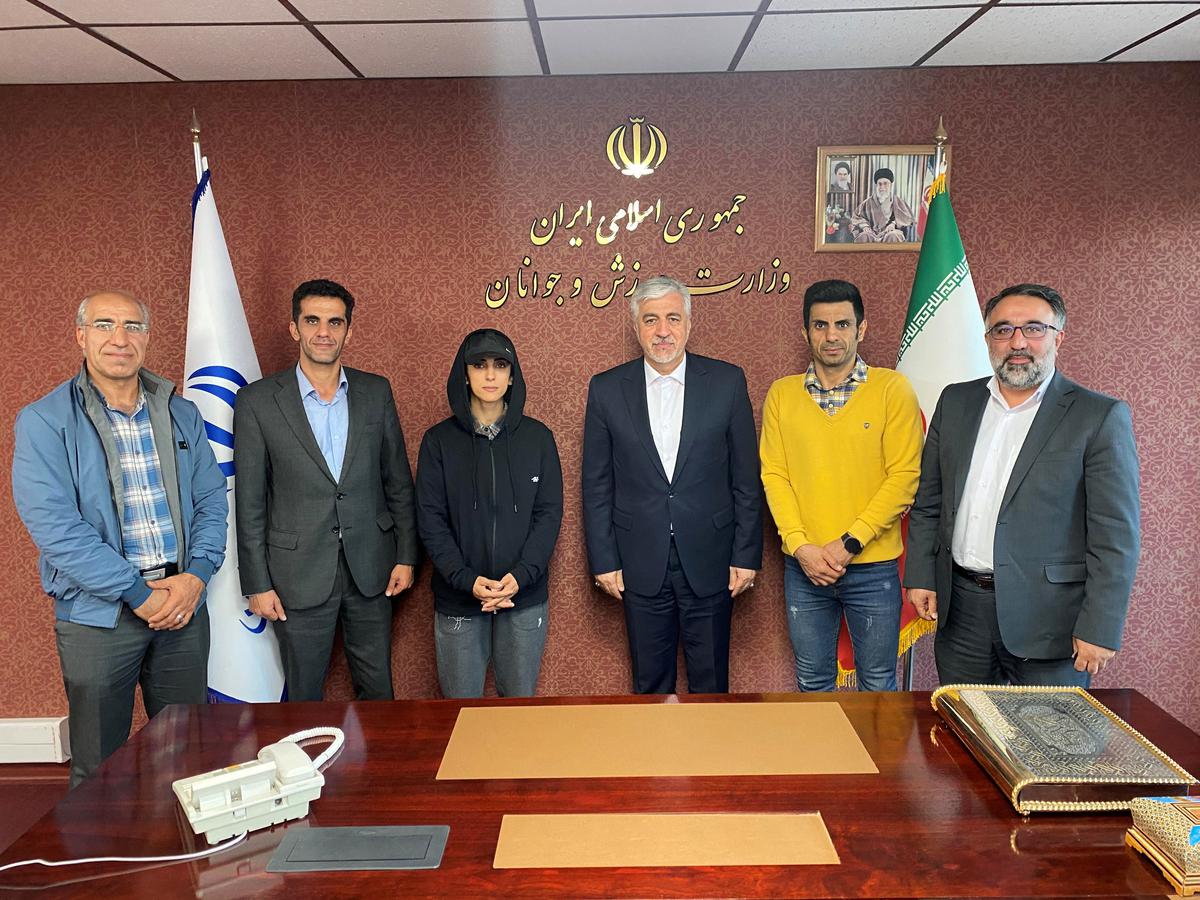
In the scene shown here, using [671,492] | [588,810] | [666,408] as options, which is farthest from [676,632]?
[588,810]

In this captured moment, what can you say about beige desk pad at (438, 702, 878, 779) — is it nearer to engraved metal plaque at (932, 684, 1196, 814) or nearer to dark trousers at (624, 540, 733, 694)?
engraved metal plaque at (932, 684, 1196, 814)

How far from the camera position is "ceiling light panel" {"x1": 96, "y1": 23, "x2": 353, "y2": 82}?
270 centimetres

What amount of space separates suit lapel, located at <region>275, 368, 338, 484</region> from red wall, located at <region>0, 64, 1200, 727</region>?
1.91 ft

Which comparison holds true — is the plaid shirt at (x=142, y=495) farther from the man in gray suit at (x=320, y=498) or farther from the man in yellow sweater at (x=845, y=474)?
the man in yellow sweater at (x=845, y=474)

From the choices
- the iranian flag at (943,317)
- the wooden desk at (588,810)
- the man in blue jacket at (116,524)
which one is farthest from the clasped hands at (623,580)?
the man in blue jacket at (116,524)

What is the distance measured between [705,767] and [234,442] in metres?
2.13

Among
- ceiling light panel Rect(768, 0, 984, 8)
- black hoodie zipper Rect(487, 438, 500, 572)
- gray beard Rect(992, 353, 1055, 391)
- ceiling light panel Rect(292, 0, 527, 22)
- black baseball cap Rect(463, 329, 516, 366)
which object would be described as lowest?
black hoodie zipper Rect(487, 438, 500, 572)

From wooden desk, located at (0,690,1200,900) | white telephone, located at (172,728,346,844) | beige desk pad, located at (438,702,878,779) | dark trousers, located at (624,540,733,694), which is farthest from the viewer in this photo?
dark trousers, located at (624,540,733,694)

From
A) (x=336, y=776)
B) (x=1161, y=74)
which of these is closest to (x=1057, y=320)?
(x=1161, y=74)

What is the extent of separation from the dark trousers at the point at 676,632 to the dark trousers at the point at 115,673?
4.95ft

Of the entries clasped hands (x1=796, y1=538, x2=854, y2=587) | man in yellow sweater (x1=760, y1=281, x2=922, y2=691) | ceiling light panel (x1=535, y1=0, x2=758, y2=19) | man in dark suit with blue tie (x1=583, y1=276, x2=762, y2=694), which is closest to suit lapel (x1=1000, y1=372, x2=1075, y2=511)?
man in yellow sweater (x1=760, y1=281, x2=922, y2=691)

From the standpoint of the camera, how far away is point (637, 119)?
3.27 meters

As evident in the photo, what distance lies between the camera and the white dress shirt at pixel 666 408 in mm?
2984

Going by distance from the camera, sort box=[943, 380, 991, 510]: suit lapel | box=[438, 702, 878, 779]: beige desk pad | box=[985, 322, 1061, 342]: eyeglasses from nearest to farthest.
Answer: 1. box=[438, 702, 878, 779]: beige desk pad
2. box=[985, 322, 1061, 342]: eyeglasses
3. box=[943, 380, 991, 510]: suit lapel
